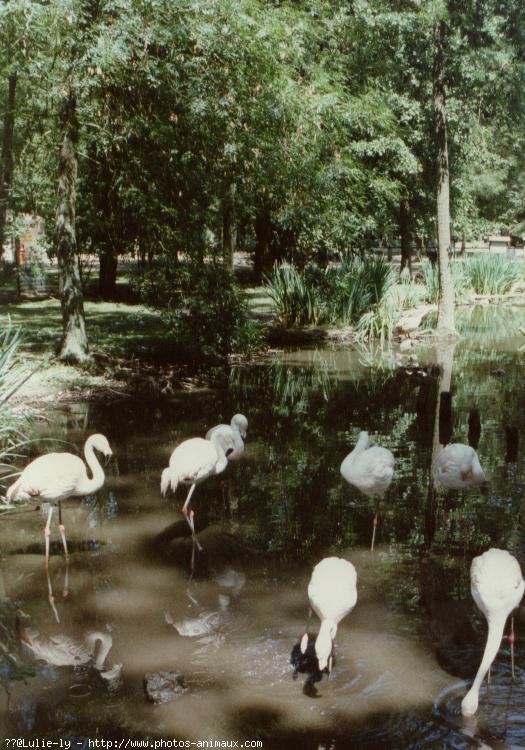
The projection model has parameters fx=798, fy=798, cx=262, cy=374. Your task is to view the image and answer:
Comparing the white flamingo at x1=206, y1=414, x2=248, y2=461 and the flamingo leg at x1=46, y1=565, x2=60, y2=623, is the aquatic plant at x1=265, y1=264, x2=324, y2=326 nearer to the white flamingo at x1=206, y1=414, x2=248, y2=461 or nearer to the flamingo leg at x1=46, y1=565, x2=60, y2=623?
the white flamingo at x1=206, y1=414, x2=248, y2=461

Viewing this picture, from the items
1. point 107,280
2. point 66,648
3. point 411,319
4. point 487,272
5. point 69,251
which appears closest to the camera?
point 66,648

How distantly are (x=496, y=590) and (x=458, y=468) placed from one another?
9.25 feet

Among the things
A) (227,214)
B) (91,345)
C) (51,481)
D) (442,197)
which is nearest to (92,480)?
(51,481)

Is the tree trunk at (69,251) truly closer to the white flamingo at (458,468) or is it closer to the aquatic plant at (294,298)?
the aquatic plant at (294,298)

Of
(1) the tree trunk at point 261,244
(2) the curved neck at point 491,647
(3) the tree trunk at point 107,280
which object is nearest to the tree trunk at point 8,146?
(1) the tree trunk at point 261,244

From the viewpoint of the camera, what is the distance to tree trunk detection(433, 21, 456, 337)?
61.7 feet

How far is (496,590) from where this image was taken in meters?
5.15

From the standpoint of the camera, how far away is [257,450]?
1034 cm

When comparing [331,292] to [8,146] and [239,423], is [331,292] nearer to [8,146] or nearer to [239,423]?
[8,146]

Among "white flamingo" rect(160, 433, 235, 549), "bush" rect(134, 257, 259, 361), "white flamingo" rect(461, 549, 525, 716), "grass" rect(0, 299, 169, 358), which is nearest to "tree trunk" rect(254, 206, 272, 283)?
"grass" rect(0, 299, 169, 358)

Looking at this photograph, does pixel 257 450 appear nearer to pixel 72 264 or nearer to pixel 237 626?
pixel 237 626

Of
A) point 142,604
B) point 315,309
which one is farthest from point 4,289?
point 142,604

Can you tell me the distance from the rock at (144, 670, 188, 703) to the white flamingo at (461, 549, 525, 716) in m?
1.75

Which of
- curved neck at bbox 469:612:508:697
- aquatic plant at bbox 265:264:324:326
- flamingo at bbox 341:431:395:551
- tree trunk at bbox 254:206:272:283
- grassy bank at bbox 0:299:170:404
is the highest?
tree trunk at bbox 254:206:272:283
